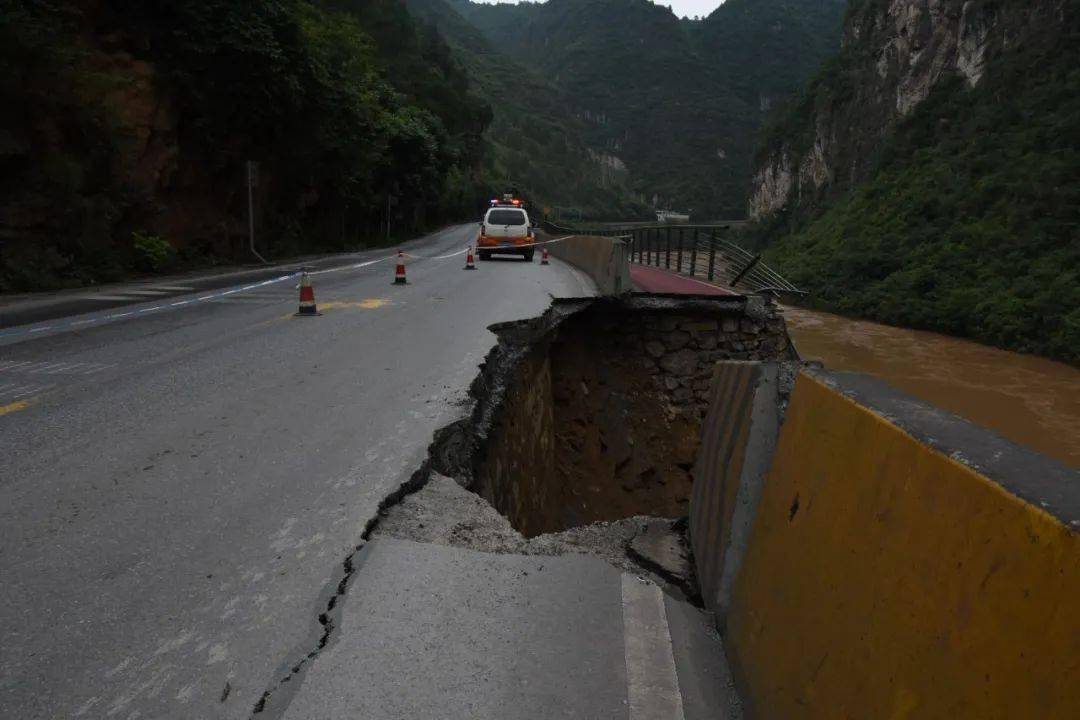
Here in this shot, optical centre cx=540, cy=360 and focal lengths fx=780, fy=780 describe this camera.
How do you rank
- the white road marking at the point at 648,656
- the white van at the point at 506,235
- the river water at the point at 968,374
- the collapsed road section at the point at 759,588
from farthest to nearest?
1. the white van at the point at 506,235
2. the river water at the point at 968,374
3. the white road marking at the point at 648,656
4. the collapsed road section at the point at 759,588

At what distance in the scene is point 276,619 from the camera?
9.21 feet

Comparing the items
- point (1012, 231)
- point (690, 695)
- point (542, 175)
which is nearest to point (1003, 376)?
point (1012, 231)

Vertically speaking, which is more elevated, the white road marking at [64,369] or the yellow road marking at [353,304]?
the white road marking at [64,369]

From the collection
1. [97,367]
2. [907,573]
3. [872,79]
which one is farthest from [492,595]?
[872,79]

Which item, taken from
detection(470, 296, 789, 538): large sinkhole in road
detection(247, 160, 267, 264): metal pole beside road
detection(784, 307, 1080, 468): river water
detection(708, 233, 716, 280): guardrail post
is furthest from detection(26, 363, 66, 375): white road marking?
detection(247, 160, 267, 264): metal pole beside road

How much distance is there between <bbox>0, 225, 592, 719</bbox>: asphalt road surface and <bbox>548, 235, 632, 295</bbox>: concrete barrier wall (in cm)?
498

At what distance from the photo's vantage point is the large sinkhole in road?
471 inches

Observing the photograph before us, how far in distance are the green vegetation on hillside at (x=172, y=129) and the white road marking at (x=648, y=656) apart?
46.9 ft

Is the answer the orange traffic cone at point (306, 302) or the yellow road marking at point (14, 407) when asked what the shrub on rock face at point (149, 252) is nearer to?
the orange traffic cone at point (306, 302)

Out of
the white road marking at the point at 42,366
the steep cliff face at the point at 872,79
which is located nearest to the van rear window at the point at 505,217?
the white road marking at the point at 42,366

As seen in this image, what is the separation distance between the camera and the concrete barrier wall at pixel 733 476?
10.0 feet

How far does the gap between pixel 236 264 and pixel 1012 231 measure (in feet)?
124

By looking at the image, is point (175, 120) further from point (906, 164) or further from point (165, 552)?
point (906, 164)

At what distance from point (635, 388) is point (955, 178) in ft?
155
